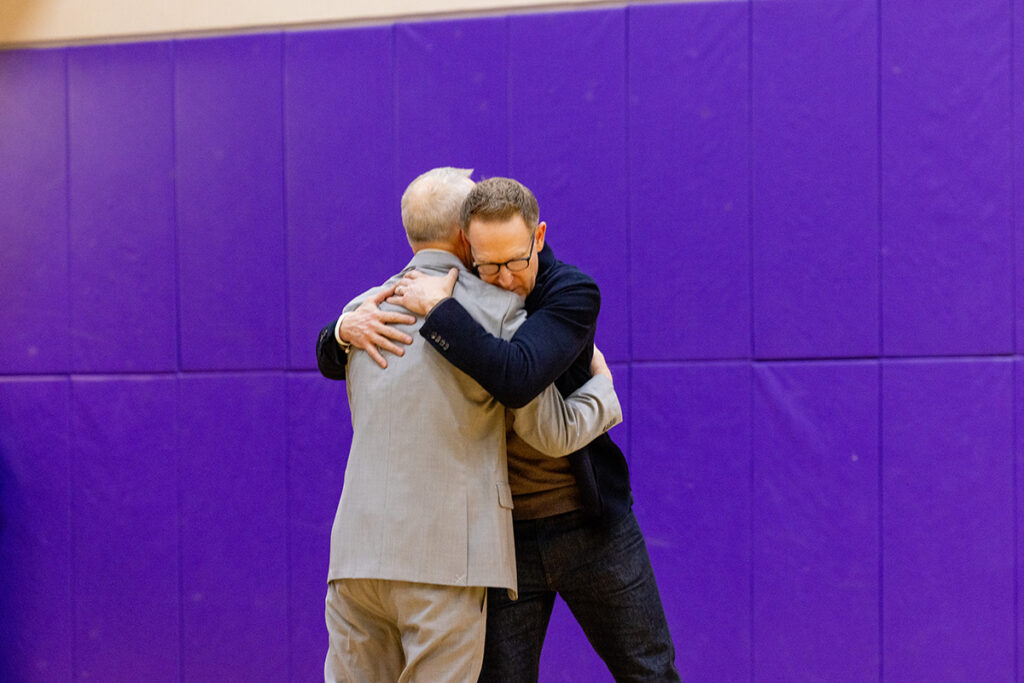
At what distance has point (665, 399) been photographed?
2.92 metres

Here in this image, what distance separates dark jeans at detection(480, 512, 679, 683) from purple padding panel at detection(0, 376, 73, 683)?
2.00 metres

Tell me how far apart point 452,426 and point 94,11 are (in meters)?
2.40

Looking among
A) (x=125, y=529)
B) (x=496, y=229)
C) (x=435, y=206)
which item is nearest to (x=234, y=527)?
(x=125, y=529)

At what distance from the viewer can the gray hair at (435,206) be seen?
181 centimetres

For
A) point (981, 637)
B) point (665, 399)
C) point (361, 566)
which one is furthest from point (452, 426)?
point (981, 637)

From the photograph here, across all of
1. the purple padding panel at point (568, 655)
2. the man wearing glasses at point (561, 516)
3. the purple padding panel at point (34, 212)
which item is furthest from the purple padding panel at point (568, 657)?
the purple padding panel at point (34, 212)

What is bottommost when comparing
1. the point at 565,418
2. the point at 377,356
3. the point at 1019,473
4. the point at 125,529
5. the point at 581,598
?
the point at 125,529

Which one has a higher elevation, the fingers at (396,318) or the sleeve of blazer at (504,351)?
the fingers at (396,318)

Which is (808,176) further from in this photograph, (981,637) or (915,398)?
(981,637)

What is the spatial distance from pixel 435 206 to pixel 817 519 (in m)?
1.70

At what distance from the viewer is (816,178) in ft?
9.39

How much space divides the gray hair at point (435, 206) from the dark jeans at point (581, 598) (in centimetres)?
61

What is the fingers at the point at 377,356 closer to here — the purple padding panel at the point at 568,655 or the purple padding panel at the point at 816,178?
the purple padding panel at the point at 568,655

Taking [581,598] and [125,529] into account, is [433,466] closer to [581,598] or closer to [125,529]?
[581,598]
